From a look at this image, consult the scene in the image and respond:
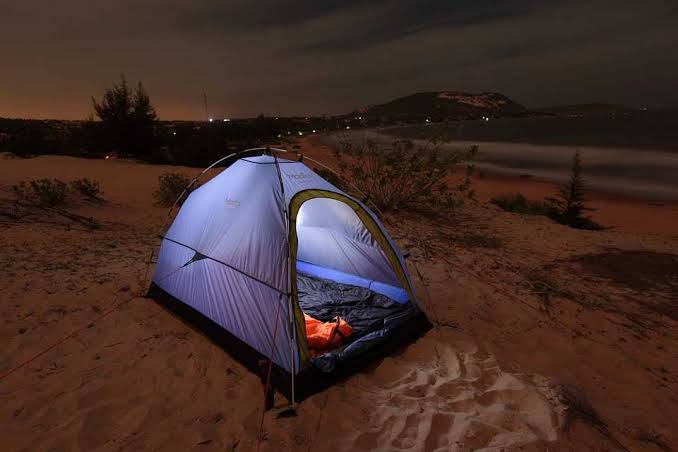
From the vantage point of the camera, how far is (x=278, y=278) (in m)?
3.85

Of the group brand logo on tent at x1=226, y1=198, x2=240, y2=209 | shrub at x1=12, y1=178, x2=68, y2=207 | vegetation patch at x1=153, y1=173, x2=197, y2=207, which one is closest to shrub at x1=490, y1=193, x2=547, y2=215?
vegetation patch at x1=153, y1=173, x2=197, y2=207

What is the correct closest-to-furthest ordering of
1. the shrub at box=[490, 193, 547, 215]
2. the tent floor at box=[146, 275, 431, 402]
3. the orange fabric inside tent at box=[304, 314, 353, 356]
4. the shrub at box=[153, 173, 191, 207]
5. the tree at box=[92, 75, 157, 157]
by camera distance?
the tent floor at box=[146, 275, 431, 402] → the orange fabric inside tent at box=[304, 314, 353, 356] → the shrub at box=[153, 173, 191, 207] → the shrub at box=[490, 193, 547, 215] → the tree at box=[92, 75, 157, 157]

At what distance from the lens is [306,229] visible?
6043mm

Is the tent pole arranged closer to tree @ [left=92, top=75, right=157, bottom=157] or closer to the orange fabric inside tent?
the orange fabric inside tent

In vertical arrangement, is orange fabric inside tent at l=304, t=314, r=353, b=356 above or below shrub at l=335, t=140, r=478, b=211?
below

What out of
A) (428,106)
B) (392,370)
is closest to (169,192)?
(392,370)

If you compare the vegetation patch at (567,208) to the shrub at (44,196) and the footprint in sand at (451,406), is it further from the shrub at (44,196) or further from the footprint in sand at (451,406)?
the shrub at (44,196)

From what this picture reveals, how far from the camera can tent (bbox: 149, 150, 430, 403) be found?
12.3ft

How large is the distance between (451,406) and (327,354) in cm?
125

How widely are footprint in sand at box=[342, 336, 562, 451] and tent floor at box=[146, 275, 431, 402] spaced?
20 cm

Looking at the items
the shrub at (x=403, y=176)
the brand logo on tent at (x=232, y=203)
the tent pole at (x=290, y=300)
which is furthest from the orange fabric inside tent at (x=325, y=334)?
the shrub at (x=403, y=176)

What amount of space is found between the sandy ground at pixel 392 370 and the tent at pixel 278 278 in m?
A: 0.22

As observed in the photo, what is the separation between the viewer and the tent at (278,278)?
3.76m

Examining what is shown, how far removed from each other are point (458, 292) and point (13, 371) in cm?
532
